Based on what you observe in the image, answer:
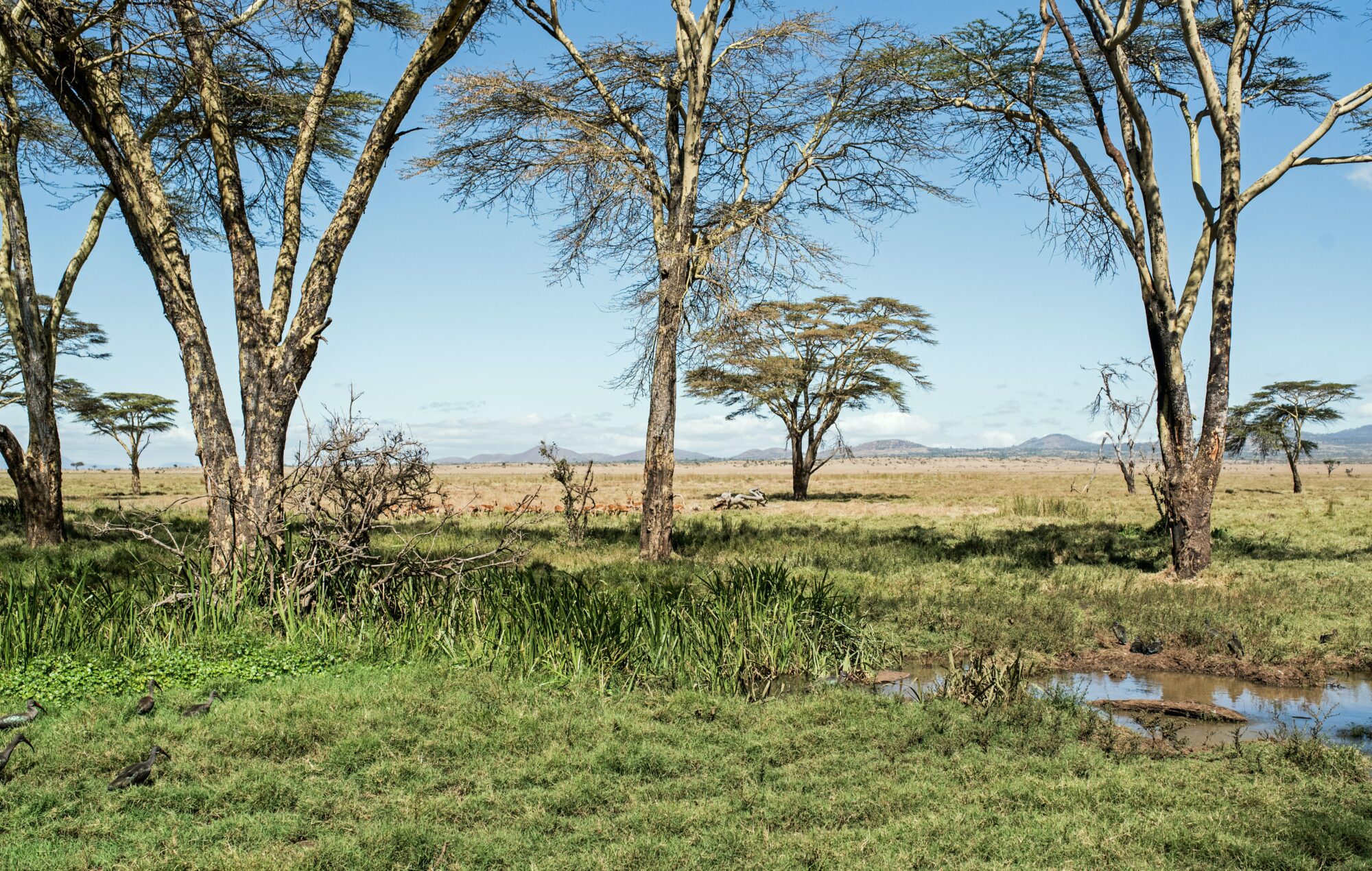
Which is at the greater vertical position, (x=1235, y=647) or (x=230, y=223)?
(x=230, y=223)

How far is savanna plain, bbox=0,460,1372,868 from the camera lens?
374 centimetres

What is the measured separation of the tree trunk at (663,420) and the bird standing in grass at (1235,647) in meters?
6.33

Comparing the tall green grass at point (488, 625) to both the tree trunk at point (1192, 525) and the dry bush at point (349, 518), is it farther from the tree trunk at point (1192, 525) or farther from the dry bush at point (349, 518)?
the tree trunk at point (1192, 525)

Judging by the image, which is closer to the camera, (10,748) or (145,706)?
(10,748)

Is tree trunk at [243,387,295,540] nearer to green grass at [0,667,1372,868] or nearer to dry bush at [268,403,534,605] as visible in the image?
dry bush at [268,403,534,605]

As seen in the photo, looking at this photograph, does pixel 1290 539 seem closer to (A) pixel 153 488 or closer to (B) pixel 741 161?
(B) pixel 741 161

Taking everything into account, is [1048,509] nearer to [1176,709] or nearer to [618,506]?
[618,506]

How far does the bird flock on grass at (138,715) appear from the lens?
4.19 m

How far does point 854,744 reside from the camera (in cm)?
487

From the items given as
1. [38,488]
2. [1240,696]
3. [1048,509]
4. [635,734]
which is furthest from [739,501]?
[635,734]

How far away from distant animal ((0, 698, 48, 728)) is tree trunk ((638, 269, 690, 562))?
294 inches

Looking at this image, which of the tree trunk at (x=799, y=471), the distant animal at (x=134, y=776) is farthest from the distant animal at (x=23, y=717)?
the tree trunk at (x=799, y=471)

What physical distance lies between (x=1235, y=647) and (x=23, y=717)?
27.4 ft

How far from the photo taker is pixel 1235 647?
25.0 feet
